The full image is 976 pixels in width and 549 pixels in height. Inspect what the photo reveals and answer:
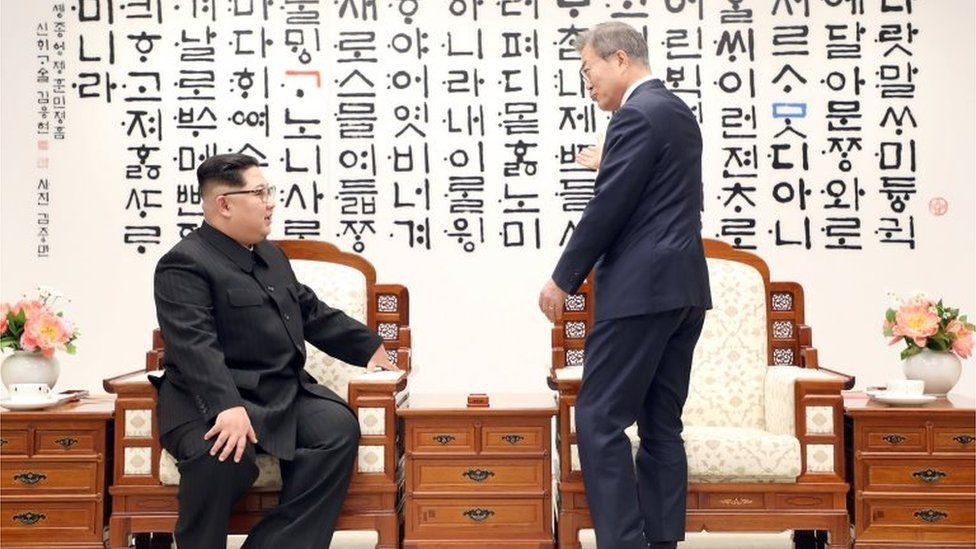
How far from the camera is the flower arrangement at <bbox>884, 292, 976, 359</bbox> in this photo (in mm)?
3740

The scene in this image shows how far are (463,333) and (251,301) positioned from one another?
1445 millimetres

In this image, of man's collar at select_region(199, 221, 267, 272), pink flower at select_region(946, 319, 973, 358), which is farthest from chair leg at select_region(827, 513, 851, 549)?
man's collar at select_region(199, 221, 267, 272)

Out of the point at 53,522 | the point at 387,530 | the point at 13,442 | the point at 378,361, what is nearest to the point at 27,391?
the point at 13,442

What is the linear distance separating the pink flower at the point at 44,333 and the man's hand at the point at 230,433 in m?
0.95

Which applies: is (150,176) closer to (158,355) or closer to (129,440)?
(158,355)

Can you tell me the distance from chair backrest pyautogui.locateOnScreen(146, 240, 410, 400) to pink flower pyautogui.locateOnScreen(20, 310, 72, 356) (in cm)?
31

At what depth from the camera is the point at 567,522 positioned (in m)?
3.46

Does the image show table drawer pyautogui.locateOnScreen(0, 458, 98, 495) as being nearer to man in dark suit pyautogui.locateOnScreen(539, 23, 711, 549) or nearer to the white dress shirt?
man in dark suit pyautogui.locateOnScreen(539, 23, 711, 549)

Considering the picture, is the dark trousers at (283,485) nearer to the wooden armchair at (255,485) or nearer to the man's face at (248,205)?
the wooden armchair at (255,485)

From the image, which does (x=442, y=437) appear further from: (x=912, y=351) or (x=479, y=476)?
(x=912, y=351)

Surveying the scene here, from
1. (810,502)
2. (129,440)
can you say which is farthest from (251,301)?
(810,502)

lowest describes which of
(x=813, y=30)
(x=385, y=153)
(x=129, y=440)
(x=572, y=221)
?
(x=129, y=440)

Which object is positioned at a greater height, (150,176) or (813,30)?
(813,30)

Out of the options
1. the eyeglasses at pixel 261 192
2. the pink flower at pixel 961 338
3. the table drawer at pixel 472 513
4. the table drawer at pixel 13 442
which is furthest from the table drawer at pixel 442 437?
the pink flower at pixel 961 338
